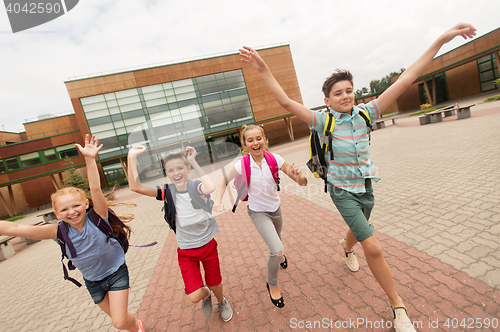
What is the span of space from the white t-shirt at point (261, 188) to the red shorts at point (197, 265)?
65cm

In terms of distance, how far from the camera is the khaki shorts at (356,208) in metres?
1.86

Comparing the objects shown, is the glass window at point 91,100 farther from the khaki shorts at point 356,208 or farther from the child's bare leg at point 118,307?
the khaki shorts at point 356,208

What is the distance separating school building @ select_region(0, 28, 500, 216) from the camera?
23859mm

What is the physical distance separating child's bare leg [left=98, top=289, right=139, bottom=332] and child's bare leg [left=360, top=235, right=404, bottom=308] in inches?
87.5

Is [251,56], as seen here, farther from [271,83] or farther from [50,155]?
[50,155]

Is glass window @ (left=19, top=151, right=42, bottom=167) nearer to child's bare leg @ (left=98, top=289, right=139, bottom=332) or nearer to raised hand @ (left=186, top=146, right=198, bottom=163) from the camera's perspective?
child's bare leg @ (left=98, top=289, right=139, bottom=332)

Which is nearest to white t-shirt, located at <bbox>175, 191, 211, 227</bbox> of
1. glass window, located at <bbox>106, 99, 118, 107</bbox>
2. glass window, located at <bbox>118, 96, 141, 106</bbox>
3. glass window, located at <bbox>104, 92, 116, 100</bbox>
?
glass window, located at <bbox>118, 96, 141, 106</bbox>

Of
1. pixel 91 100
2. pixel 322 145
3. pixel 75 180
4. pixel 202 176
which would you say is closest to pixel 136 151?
pixel 202 176

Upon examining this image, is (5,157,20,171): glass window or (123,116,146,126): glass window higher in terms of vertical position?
(123,116,146,126): glass window

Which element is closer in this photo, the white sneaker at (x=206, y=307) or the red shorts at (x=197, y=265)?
the red shorts at (x=197, y=265)

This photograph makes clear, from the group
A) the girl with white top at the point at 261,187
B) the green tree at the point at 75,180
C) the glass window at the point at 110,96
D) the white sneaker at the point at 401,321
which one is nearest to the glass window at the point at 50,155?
the green tree at the point at 75,180

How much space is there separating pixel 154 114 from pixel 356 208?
89.1ft

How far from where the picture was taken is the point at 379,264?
6.03ft

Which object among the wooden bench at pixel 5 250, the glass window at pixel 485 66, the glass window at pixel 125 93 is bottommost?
the wooden bench at pixel 5 250
